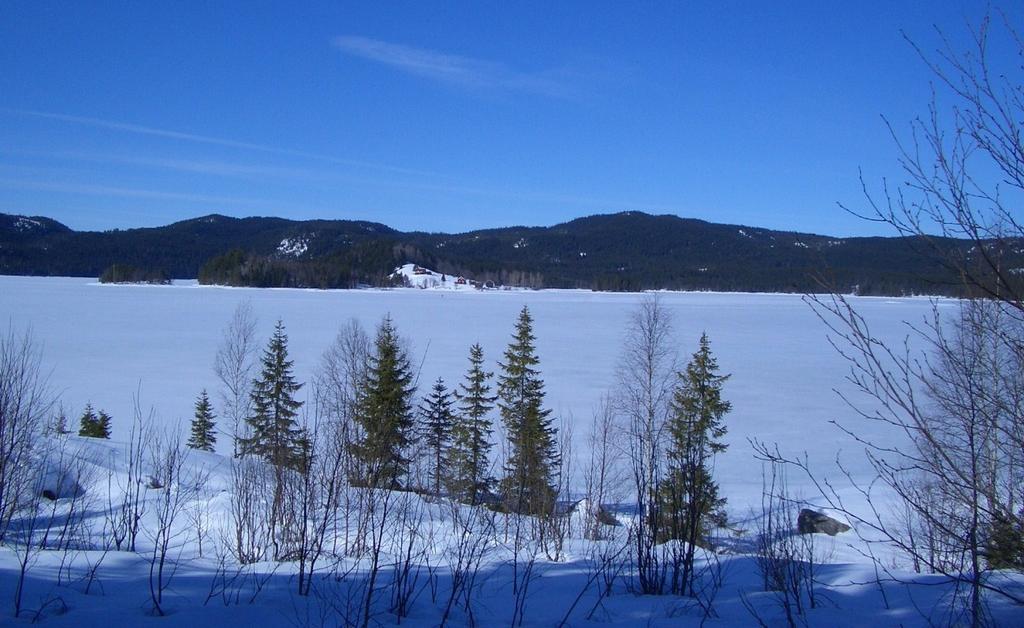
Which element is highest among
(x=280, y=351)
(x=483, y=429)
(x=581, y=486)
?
(x=280, y=351)

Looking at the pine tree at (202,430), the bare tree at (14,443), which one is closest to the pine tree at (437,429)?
the pine tree at (202,430)

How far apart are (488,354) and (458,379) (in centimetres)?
713

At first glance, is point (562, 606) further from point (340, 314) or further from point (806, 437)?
point (340, 314)

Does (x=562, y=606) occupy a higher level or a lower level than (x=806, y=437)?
higher

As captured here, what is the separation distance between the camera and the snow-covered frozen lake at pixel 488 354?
926 inches

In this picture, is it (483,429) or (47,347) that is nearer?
(483,429)

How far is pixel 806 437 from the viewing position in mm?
22484

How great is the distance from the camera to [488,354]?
36500 mm

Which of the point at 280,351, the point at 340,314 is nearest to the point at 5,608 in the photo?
the point at 280,351

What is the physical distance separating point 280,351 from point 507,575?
17.5 m

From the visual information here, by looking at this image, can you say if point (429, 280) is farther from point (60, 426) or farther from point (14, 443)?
point (14, 443)

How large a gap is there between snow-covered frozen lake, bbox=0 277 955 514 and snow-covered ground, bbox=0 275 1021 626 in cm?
13

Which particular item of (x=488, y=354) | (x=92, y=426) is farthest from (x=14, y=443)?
(x=488, y=354)

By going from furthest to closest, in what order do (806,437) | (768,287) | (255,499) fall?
(768,287), (806,437), (255,499)
